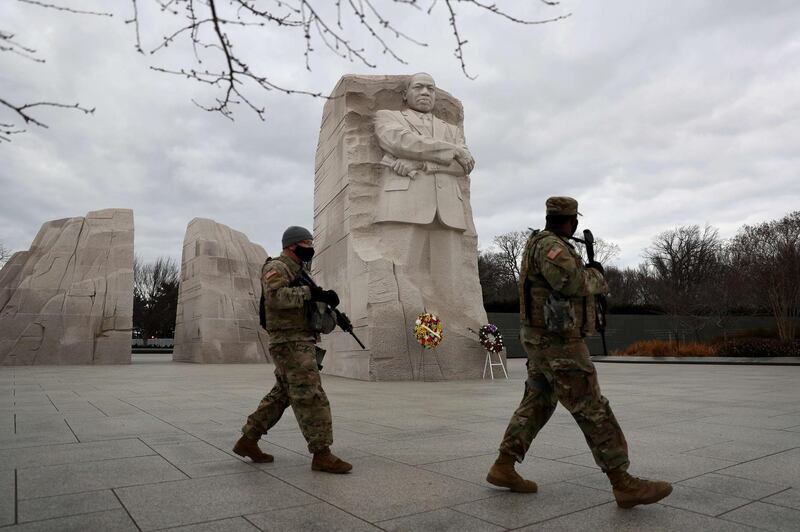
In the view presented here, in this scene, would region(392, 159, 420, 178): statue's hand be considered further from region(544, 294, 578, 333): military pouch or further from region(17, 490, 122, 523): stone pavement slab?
region(17, 490, 122, 523): stone pavement slab

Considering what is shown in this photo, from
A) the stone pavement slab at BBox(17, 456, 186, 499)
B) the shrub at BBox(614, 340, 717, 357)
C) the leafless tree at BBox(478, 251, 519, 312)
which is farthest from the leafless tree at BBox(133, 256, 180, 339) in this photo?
the stone pavement slab at BBox(17, 456, 186, 499)

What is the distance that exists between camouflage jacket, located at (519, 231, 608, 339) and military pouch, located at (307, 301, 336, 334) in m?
1.32

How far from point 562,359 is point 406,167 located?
8.53m

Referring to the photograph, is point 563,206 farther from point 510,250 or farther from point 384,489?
point 510,250

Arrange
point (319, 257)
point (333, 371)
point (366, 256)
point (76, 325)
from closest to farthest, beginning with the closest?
point (366, 256), point (333, 371), point (319, 257), point (76, 325)

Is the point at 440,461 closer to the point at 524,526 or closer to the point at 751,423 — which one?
the point at 524,526

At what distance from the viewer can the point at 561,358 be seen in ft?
10.3

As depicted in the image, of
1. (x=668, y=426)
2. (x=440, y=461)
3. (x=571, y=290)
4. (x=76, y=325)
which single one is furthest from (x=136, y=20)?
(x=76, y=325)

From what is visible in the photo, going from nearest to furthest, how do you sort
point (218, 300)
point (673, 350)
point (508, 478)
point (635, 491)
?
1. point (635, 491)
2. point (508, 478)
3. point (218, 300)
4. point (673, 350)

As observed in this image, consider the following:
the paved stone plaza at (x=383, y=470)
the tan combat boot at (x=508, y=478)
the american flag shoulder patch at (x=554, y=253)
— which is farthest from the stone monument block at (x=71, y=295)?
the american flag shoulder patch at (x=554, y=253)

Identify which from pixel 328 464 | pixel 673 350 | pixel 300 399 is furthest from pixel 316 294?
pixel 673 350

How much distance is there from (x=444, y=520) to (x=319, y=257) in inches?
441

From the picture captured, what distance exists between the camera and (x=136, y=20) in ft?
8.15

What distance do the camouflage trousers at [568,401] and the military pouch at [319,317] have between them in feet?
4.38
